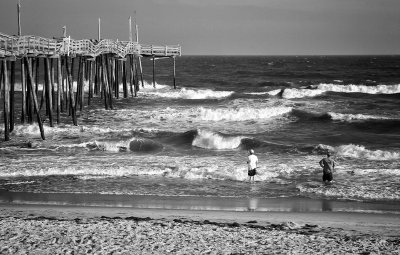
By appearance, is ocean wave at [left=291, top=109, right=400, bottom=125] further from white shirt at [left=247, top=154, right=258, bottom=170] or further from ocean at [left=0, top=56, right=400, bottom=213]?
white shirt at [left=247, top=154, right=258, bottom=170]

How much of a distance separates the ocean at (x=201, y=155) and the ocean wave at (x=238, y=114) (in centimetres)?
6

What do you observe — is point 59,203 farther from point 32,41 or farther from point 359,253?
point 32,41

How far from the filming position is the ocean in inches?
629

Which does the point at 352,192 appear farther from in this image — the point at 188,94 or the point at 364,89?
the point at 364,89

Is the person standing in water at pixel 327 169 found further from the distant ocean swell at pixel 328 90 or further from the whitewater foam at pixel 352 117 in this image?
the distant ocean swell at pixel 328 90

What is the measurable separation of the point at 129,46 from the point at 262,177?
2611cm

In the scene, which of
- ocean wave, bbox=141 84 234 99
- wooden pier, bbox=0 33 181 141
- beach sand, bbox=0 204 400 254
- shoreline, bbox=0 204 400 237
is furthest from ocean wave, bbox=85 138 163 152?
ocean wave, bbox=141 84 234 99

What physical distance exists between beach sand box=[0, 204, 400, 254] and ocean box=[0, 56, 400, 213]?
183cm

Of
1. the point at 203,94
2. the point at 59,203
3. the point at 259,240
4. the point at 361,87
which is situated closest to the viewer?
the point at 259,240

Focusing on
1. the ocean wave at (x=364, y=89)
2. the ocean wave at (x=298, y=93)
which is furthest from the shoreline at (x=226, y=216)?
the ocean wave at (x=364, y=89)

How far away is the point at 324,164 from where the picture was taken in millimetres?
16938

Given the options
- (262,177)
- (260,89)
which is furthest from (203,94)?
(262,177)

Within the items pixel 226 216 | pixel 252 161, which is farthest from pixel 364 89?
pixel 226 216

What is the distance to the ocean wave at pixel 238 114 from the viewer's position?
115 feet
